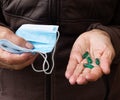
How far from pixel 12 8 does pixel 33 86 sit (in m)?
0.24

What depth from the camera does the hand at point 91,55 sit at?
2.57 ft

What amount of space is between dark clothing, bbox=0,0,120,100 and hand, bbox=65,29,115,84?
35 millimetres

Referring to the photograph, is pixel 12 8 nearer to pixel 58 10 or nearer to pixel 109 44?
pixel 58 10

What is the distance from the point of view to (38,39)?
882 mm

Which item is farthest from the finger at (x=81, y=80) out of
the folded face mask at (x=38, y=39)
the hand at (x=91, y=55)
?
the folded face mask at (x=38, y=39)

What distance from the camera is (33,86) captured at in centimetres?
97

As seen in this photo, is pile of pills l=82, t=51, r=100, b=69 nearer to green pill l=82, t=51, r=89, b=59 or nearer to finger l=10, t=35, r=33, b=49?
green pill l=82, t=51, r=89, b=59

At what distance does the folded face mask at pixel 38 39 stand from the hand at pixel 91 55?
64mm

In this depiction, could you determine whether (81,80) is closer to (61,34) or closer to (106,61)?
(106,61)

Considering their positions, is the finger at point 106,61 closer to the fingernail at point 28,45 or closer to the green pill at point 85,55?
the green pill at point 85,55

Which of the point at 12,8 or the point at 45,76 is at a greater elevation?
the point at 12,8

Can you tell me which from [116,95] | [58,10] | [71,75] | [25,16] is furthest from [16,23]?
[116,95]

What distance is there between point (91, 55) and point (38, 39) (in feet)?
0.49

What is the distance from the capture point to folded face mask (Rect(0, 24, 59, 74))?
0.82 m
